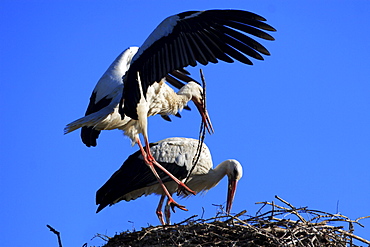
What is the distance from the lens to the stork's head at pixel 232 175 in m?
10.6

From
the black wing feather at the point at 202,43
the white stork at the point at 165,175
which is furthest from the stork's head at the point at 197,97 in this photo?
the black wing feather at the point at 202,43

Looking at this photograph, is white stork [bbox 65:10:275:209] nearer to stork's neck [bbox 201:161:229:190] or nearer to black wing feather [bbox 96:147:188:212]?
black wing feather [bbox 96:147:188:212]

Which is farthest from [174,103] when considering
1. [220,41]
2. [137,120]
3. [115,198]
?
[220,41]

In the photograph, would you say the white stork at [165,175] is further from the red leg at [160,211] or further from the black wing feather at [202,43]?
the black wing feather at [202,43]

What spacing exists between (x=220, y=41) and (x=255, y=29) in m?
0.43

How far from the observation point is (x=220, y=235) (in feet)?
23.7

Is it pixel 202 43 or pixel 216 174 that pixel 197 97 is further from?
pixel 202 43

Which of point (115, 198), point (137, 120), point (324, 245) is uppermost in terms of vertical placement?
point (137, 120)

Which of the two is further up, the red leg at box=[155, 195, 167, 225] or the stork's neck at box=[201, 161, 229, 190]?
the stork's neck at box=[201, 161, 229, 190]

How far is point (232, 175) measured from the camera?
10656 mm

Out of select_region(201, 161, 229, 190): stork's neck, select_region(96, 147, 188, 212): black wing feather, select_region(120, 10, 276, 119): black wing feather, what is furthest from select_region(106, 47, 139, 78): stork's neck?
select_region(201, 161, 229, 190): stork's neck

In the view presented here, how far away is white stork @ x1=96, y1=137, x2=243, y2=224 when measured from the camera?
32.7ft

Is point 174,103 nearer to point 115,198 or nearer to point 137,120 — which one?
point 137,120

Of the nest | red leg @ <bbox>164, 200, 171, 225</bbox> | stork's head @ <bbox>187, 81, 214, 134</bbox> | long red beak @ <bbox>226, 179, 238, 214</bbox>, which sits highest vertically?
stork's head @ <bbox>187, 81, 214, 134</bbox>
